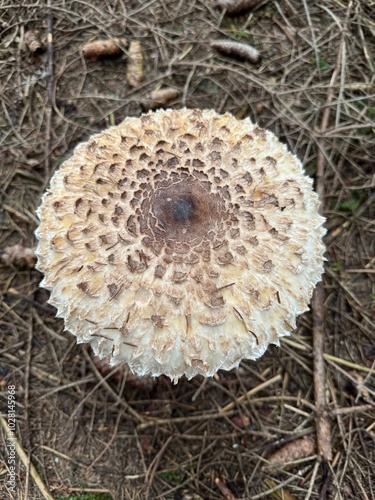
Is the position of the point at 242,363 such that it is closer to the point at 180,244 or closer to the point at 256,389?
the point at 256,389

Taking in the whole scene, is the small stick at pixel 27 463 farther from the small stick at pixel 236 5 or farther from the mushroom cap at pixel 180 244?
the small stick at pixel 236 5

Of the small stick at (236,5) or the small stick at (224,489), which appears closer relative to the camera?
the small stick at (224,489)

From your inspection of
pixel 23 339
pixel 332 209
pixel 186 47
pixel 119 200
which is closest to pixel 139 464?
pixel 23 339

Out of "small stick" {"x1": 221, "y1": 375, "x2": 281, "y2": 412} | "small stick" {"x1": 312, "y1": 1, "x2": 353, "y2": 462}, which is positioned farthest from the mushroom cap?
"small stick" {"x1": 221, "y1": 375, "x2": 281, "y2": 412}

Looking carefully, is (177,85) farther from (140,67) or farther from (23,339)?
(23,339)

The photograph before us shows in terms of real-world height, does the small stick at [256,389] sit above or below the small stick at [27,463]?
above

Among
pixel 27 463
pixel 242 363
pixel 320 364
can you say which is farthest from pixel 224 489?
pixel 27 463

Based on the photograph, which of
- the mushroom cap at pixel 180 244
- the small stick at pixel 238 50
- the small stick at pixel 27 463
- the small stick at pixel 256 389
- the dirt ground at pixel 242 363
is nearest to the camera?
the mushroom cap at pixel 180 244

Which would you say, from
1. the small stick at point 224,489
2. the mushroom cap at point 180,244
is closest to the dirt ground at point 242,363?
the small stick at point 224,489
